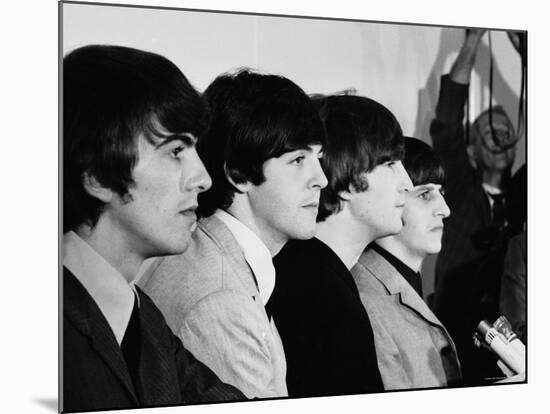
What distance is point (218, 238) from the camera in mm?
4020

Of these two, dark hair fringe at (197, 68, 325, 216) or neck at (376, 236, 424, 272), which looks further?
neck at (376, 236, 424, 272)

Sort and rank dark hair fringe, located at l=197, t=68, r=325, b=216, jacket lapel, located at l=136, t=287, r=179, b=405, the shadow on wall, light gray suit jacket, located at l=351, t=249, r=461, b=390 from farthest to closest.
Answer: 1. the shadow on wall
2. light gray suit jacket, located at l=351, t=249, r=461, b=390
3. dark hair fringe, located at l=197, t=68, r=325, b=216
4. jacket lapel, located at l=136, t=287, r=179, b=405

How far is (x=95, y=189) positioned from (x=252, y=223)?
621 millimetres

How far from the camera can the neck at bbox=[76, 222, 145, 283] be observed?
379cm

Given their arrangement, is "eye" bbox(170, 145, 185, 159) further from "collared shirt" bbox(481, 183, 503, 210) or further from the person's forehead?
"collared shirt" bbox(481, 183, 503, 210)

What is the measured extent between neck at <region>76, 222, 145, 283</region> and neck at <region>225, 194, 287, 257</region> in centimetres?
41

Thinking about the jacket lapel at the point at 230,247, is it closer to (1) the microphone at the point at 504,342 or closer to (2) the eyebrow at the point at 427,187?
(2) the eyebrow at the point at 427,187

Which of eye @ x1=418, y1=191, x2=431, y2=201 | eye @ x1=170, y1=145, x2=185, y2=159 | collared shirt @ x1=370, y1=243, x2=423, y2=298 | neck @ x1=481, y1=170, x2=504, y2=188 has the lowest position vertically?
collared shirt @ x1=370, y1=243, x2=423, y2=298

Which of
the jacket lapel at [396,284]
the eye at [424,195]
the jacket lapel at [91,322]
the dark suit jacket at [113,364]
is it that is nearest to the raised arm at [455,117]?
the eye at [424,195]

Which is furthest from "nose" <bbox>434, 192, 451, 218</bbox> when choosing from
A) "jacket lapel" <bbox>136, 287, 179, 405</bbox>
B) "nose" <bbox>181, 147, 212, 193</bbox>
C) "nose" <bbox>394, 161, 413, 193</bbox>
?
"jacket lapel" <bbox>136, 287, 179, 405</bbox>

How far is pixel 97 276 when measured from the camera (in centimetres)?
380

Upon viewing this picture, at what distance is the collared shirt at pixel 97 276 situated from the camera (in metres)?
3.79

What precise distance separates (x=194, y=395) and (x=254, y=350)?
0.90 ft

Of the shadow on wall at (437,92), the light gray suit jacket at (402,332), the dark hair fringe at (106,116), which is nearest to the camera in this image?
the dark hair fringe at (106,116)
